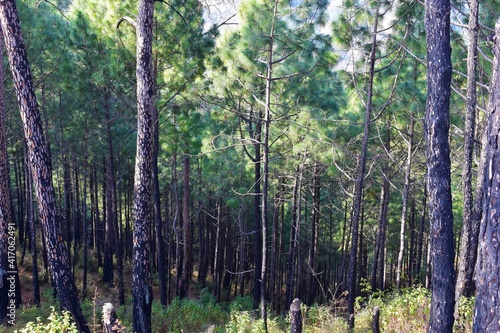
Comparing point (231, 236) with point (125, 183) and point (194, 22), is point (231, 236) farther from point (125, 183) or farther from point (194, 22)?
point (194, 22)

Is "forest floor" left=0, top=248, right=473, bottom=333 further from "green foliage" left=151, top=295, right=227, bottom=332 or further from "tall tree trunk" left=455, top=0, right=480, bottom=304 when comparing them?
"tall tree trunk" left=455, top=0, right=480, bottom=304

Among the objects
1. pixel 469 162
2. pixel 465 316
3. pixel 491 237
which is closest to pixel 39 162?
pixel 491 237

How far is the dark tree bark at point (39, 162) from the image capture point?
263 inches

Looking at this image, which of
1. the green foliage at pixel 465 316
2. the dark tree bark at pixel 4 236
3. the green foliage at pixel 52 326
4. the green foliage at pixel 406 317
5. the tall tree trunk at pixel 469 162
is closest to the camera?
the green foliage at pixel 52 326

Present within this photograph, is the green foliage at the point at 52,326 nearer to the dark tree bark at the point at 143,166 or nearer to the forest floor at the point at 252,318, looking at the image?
the forest floor at the point at 252,318

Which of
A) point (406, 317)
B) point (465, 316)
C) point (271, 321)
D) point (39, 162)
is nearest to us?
point (39, 162)

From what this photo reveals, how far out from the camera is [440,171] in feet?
17.2

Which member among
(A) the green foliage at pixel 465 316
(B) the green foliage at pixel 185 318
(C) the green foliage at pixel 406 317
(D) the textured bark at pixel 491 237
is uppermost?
(D) the textured bark at pixel 491 237

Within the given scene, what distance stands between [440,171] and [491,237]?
2.75m

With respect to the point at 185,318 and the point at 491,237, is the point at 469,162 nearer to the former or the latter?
the point at 491,237

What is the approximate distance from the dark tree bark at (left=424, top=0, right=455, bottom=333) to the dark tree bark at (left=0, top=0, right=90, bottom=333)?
5.94m

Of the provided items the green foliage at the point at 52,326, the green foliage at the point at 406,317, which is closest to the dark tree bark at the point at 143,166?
the green foliage at the point at 52,326

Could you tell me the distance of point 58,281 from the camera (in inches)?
270

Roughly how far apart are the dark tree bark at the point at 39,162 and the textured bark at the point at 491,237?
638 centimetres
